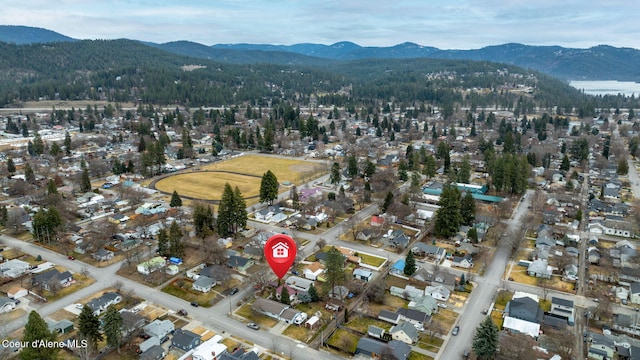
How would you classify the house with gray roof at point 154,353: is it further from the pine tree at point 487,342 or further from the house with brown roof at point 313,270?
the pine tree at point 487,342

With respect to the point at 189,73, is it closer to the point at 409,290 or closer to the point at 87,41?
the point at 87,41

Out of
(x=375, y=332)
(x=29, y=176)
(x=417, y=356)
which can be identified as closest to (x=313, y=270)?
(x=375, y=332)

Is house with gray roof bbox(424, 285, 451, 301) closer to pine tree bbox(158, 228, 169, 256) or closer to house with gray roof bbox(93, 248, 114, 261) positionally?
pine tree bbox(158, 228, 169, 256)

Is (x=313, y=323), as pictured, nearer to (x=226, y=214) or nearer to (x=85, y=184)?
(x=226, y=214)

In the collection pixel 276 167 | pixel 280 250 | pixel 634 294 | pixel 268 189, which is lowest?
pixel 634 294

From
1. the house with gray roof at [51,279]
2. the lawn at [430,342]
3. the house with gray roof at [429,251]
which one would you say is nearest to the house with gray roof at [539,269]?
the house with gray roof at [429,251]
